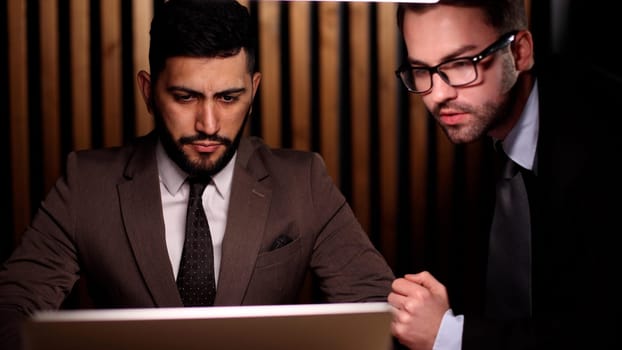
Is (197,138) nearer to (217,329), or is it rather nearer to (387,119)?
(387,119)

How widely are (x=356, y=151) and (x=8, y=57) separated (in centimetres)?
111

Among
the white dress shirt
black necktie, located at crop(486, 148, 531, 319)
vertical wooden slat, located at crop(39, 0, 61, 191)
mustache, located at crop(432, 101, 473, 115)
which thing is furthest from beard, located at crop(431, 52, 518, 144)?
vertical wooden slat, located at crop(39, 0, 61, 191)

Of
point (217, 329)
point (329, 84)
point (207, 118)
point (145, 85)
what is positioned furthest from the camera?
point (329, 84)

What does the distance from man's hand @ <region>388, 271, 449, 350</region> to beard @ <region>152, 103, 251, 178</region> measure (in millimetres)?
626

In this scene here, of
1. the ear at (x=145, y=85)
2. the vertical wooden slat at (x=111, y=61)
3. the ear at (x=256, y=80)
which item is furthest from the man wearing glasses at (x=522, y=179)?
the vertical wooden slat at (x=111, y=61)

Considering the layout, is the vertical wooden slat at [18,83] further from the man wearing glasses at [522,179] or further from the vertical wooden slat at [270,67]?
the man wearing glasses at [522,179]

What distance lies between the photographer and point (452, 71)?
156cm

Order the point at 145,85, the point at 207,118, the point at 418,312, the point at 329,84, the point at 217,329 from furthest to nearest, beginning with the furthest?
the point at 329,84, the point at 145,85, the point at 207,118, the point at 418,312, the point at 217,329

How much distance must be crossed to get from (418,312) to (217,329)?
62 cm

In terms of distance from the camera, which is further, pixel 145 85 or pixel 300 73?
pixel 300 73

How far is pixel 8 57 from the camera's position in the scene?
1874mm

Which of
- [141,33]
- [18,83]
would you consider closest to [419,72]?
[141,33]

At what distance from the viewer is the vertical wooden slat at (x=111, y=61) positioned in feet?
6.19

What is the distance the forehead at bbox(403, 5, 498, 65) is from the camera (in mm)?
1543
